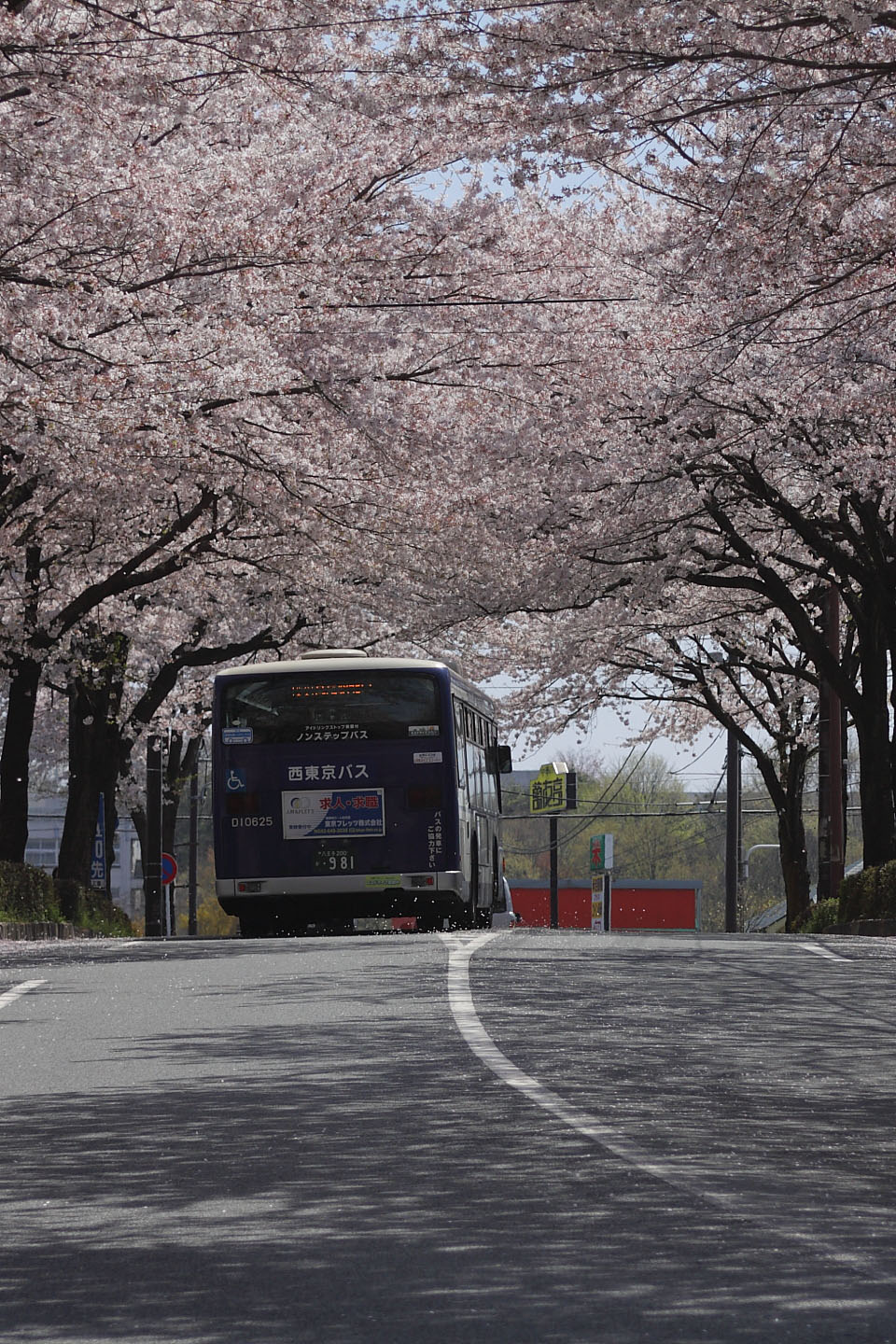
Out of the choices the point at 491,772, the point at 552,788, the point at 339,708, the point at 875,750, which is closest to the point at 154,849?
the point at 491,772

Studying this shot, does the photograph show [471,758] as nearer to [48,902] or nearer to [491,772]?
[491,772]

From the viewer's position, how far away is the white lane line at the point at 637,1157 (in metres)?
5.93

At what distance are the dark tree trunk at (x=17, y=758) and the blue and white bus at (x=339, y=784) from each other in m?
9.39

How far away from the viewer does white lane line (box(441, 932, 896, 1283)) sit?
19.4 feet

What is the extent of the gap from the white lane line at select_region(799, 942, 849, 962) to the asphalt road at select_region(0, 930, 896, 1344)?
12.3ft

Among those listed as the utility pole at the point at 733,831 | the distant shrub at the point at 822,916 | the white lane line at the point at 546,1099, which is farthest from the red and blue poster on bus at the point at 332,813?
the utility pole at the point at 733,831

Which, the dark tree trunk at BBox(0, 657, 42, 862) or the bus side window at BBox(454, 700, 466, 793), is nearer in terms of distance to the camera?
the bus side window at BBox(454, 700, 466, 793)

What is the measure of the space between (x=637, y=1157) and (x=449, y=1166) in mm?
713

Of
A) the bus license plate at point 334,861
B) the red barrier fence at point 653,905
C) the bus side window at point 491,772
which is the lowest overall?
the red barrier fence at point 653,905

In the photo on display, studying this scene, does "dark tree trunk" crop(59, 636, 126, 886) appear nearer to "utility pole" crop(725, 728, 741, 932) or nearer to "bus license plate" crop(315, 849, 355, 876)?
"bus license plate" crop(315, 849, 355, 876)

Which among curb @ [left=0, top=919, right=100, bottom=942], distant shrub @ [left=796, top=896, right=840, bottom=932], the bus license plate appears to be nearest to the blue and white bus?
the bus license plate

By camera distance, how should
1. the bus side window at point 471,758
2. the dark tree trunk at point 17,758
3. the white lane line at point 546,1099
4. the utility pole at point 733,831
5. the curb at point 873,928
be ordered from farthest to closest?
the utility pole at point 733,831 < the dark tree trunk at point 17,758 < the bus side window at point 471,758 < the curb at point 873,928 < the white lane line at point 546,1099

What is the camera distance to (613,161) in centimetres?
1584

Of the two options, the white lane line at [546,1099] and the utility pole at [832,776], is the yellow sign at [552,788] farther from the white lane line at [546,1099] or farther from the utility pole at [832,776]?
the white lane line at [546,1099]
